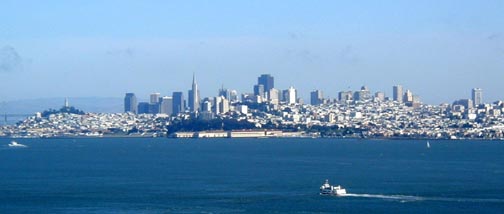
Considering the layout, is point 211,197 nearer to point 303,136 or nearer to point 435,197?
point 435,197

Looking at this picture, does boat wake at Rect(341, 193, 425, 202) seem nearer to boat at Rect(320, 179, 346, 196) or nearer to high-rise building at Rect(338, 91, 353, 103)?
boat at Rect(320, 179, 346, 196)

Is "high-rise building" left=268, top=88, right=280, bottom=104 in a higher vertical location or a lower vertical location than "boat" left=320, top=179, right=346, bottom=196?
higher

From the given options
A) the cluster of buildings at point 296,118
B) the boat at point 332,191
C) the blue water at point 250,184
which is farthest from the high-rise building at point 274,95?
the boat at point 332,191

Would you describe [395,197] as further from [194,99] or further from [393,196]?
[194,99]

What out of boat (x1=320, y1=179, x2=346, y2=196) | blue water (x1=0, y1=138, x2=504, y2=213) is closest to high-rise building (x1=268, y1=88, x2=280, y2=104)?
blue water (x1=0, y1=138, x2=504, y2=213)

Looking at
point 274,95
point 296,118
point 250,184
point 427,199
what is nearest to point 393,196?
point 427,199
